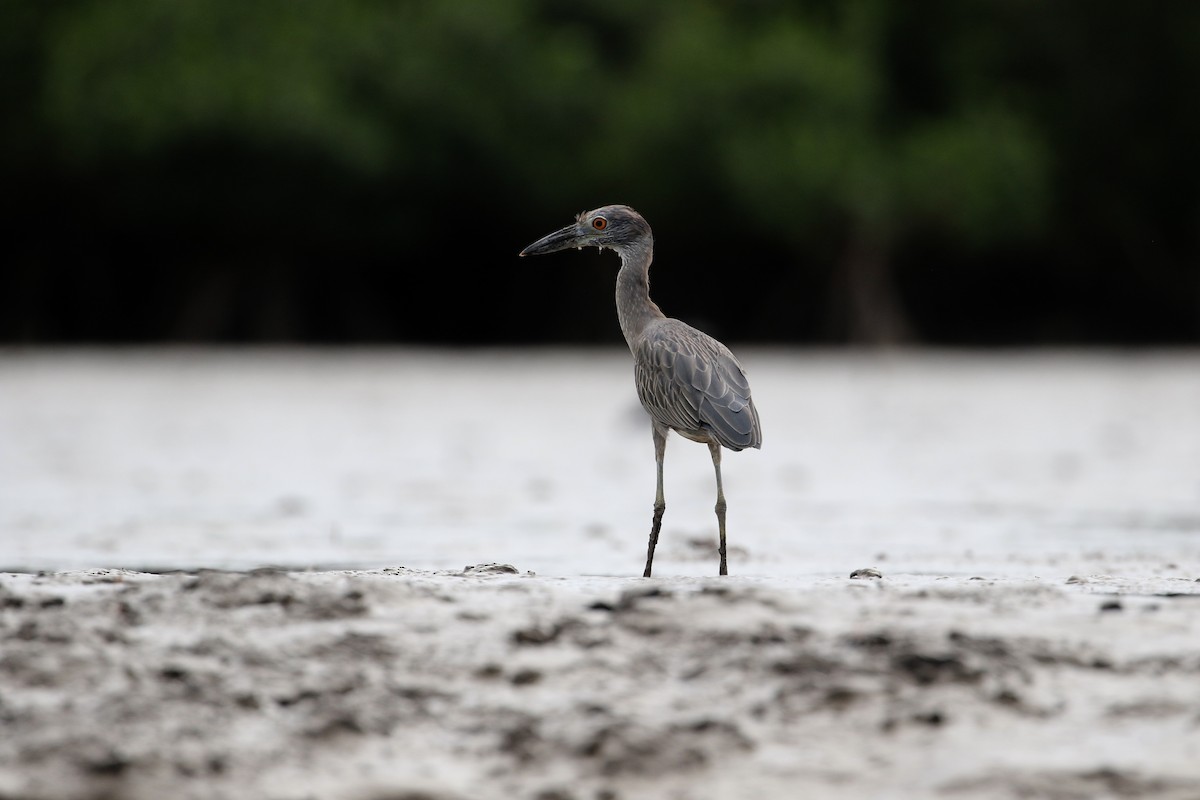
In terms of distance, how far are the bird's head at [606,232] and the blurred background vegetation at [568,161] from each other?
29.5 meters

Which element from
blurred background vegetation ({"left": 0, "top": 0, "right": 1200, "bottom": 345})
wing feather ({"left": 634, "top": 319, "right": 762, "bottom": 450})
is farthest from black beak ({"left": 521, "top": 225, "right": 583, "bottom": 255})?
blurred background vegetation ({"left": 0, "top": 0, "right": 1200, "bottom": 345})

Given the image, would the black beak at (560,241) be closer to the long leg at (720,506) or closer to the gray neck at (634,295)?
the gray neck at (634,295)

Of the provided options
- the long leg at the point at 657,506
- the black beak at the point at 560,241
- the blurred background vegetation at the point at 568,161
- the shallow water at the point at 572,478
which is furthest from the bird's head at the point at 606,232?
the blurred background vegetation at the point at 568,161

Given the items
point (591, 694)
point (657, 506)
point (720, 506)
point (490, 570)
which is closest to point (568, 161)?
point (657, 506)

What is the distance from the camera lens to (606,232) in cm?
775

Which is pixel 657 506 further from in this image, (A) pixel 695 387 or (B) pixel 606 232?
(B) pixel 606 232

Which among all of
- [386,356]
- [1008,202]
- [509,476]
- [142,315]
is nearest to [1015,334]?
[1008,202]

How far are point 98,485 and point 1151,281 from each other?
36807 mm

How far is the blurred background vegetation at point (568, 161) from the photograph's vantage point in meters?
37.4

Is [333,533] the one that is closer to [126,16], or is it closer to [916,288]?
[126,16]

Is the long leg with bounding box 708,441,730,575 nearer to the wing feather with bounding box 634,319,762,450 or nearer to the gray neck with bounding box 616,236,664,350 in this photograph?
the wing feather with bounding box 634,319,762,450

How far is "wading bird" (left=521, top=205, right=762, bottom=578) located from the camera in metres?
6.79

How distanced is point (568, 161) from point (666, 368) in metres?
34.1

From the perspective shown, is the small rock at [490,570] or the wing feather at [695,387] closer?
the small rock at [490,570]
